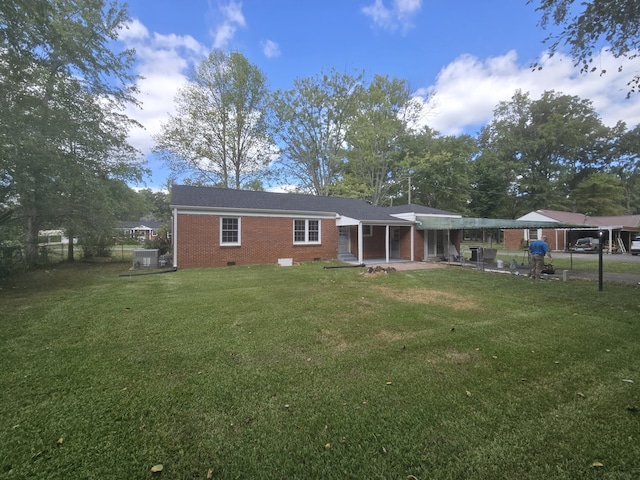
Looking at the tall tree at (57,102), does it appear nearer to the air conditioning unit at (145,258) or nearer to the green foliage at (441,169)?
the air conditioning unit at (145,258)

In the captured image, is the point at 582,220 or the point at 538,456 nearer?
the point at 538,456

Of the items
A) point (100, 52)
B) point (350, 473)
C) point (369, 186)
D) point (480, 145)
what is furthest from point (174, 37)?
point (480, 145)

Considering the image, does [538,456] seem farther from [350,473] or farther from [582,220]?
[582,220]

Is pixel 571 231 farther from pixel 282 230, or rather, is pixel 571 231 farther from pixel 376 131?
pixel 282 230

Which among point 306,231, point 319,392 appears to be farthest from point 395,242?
point 319,392

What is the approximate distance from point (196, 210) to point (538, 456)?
14.0m

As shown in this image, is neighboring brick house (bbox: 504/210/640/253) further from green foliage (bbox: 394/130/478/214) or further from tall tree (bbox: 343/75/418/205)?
tall tree (bbox: 343/75/418/205)

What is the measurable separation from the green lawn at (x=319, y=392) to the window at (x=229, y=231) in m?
8.00

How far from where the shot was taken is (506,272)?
1278 cm

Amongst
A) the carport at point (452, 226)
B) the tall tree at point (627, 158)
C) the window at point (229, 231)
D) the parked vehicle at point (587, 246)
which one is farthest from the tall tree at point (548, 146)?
the window at point (229, 231)

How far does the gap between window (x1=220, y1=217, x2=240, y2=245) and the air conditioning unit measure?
11.0 ft

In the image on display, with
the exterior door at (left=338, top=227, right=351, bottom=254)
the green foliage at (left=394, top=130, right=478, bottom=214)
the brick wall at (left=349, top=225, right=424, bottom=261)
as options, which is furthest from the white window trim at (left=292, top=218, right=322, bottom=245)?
the green foliage at (left=394, top=130, right=478, bottom=214)

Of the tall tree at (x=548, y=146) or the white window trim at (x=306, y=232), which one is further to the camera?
the tall tree at (x=548, y=146)

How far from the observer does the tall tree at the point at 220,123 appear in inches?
1045
